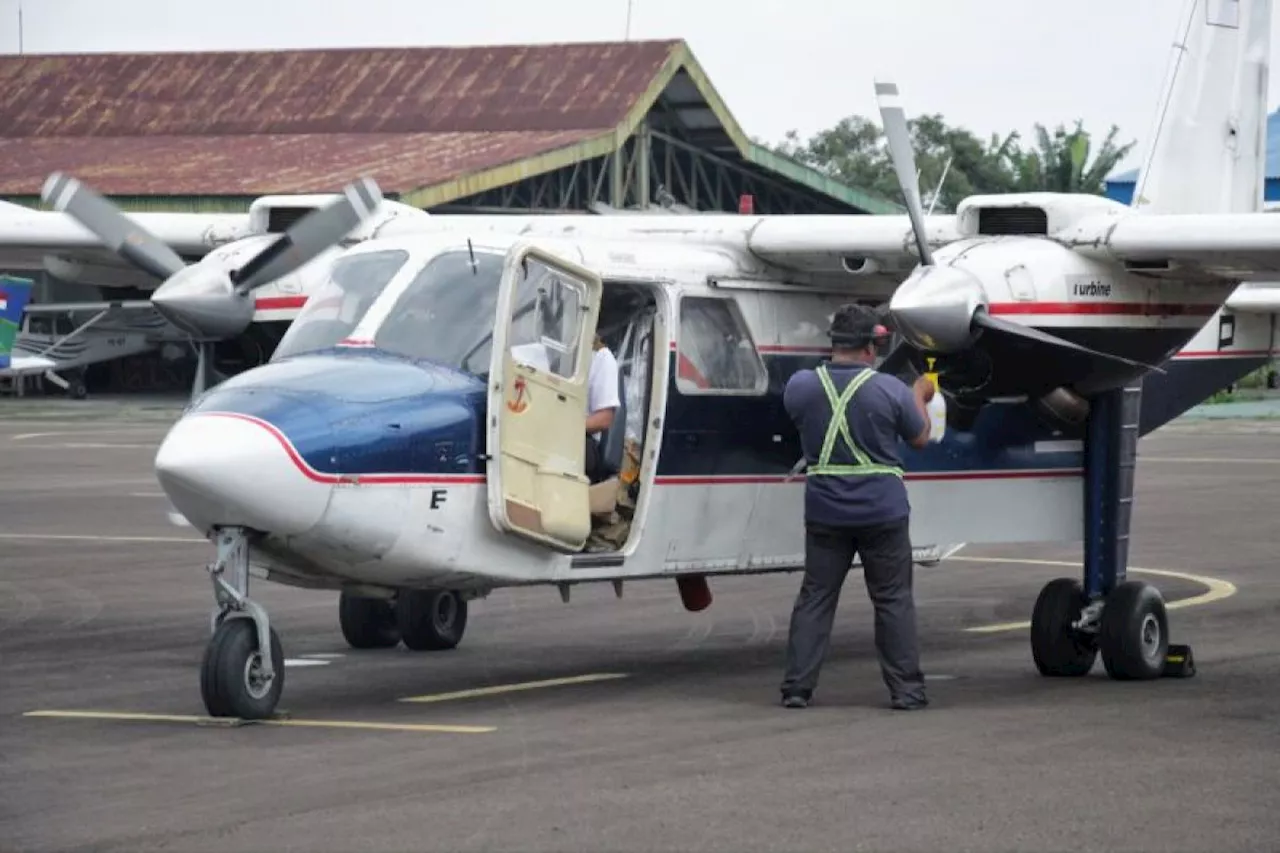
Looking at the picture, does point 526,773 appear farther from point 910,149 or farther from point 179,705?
point 910,149

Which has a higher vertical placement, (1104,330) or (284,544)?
(1104,330)

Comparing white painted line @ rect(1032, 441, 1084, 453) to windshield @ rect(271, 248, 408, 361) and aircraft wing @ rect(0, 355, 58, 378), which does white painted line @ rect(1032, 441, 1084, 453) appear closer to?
windshield @ rect(271, 248, 408, 361)

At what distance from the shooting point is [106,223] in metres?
13.6

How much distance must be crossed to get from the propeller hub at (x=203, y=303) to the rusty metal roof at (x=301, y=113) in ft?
107

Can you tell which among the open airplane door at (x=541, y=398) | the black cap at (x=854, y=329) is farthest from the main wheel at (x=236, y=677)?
the black cap at (x=854, y=329)

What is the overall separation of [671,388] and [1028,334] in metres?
2.07

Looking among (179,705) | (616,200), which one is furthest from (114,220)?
(616,200)

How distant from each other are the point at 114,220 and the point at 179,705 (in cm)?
348

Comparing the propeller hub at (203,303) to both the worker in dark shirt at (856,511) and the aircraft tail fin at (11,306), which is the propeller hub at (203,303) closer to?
the worker in dark shirt at (856,511)

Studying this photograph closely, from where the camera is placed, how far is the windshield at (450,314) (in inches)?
462

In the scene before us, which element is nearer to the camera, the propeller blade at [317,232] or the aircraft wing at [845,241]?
the propeller blade at [317,232]

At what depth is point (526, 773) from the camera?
365 inches

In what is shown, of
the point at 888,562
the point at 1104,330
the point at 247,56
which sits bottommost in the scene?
the point at 888,562

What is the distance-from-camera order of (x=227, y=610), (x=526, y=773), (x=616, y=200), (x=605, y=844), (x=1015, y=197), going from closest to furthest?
(x=605, y=844) → (x=526, y=773) → (x=227, y=610) → (x=1015, y=197) → (x=616, y=200)
